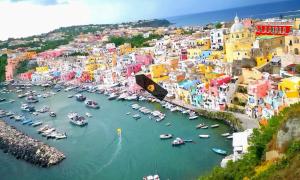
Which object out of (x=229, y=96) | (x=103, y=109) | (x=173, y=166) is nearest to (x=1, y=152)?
(x=103, y=109)

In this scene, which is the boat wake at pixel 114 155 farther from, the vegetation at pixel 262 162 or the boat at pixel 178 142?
the vegetation at pixel 262 162

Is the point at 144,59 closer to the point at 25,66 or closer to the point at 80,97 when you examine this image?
the point at 80,97

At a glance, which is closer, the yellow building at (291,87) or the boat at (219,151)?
the boat at (219,151)

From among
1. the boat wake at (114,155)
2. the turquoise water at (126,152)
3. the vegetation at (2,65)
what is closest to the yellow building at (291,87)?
the turquoise water at (126,152)

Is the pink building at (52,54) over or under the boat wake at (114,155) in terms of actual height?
over

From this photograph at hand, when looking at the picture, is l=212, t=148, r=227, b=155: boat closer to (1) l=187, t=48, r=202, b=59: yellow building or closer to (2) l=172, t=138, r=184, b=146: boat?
(2) l=172, t=138, r=184, b=146: boat
